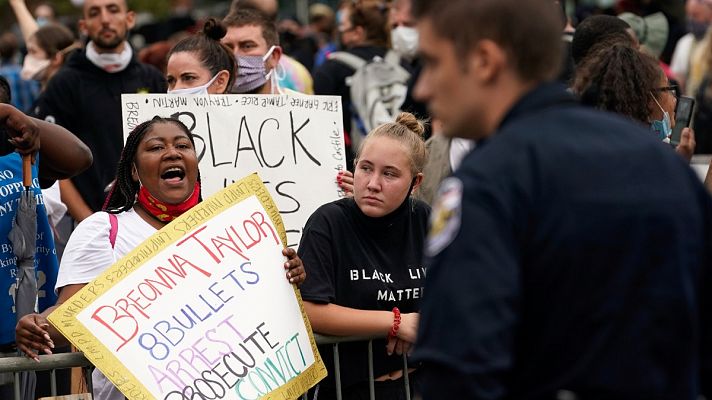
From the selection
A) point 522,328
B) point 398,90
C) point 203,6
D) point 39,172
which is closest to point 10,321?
point 39,172

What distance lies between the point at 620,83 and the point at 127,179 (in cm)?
205

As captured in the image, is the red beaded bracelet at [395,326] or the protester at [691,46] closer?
the red beaded bracelet at [395,326]

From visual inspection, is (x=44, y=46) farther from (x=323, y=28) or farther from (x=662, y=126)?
(x=662, y=126)

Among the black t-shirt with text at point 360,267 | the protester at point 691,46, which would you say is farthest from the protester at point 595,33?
the protester at point 691,46

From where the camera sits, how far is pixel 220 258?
4.84m

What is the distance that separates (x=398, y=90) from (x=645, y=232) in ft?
21.5

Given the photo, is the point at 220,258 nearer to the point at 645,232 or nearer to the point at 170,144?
the point at 170,144

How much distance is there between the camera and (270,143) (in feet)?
20.7

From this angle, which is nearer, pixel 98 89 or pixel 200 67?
pixel 200 67

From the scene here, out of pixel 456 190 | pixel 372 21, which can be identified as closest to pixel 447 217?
pixel 456 190

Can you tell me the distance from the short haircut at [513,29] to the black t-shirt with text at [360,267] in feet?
8.30

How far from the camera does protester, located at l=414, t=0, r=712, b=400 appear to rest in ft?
8.32

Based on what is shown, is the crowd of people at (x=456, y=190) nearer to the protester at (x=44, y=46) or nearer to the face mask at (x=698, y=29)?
the protester at (x=44, y=46)

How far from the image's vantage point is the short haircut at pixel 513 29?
261cm
